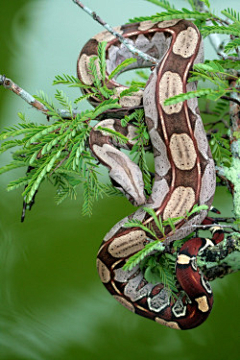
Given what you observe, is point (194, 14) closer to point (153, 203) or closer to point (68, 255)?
point (153, 203)

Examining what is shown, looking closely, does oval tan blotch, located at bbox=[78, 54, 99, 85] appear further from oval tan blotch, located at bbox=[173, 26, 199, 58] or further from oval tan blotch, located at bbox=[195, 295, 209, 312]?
oval tan blotch, located at bbox=[195, 295, 209, 312]

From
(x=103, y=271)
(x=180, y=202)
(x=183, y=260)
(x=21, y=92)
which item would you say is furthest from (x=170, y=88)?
(x=103, y=271)

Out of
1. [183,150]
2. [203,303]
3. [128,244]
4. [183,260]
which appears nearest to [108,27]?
[183,150]

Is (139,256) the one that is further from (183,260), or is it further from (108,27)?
(108,27)

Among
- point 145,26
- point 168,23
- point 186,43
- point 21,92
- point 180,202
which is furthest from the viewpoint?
point 145,26

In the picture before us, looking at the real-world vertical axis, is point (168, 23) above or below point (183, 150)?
above

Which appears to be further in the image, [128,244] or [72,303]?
[72,303]

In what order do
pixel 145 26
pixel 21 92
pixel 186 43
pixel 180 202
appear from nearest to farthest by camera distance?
1. pixel 21 92
2. pixel 180 202
3. pixel 186 43
4. pixel 145 26

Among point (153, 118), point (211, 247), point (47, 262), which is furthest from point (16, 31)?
point (211, 247)
